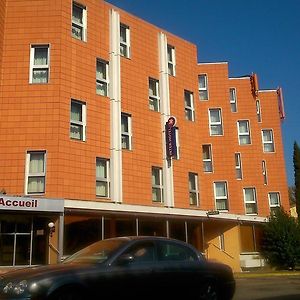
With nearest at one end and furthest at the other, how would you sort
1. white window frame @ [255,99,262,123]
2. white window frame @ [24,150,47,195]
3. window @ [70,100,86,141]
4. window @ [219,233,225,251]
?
1. white window frame @ [24,150,47,195]
2. window @ [70,100,86,141]
3. window @ [219,233,225,251]
4. white window frame @ [255,99,262,123]

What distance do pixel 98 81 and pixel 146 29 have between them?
5142 millimetres

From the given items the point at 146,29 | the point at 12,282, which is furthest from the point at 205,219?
the point at 12,282

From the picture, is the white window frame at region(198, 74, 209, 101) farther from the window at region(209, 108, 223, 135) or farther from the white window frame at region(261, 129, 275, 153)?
the white window frame at region(261, 129, 275, 153)

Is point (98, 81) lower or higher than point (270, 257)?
higher

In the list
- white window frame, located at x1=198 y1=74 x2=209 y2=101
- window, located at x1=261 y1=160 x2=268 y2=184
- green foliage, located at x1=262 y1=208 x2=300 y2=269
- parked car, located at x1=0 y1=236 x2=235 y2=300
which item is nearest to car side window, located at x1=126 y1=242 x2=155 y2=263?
parked car, located at x1=0 y1=236 x2=235 y2=300

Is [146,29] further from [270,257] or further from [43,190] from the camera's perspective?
[270,257]

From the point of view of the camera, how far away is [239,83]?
124ft

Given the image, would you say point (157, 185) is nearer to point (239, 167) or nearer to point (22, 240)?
point (22, 240)

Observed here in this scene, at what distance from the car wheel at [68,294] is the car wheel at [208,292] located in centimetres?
280

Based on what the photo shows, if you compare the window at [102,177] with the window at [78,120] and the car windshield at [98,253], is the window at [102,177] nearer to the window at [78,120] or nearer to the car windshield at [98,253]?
the window at [78,120]

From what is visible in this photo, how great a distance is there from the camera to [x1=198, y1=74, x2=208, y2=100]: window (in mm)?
34406

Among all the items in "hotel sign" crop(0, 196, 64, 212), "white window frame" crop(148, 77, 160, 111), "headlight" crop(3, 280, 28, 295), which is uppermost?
"white window frame" crop(148, 77, 160, 111)

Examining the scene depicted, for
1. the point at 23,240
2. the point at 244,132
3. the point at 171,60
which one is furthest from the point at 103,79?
the point at 244,132

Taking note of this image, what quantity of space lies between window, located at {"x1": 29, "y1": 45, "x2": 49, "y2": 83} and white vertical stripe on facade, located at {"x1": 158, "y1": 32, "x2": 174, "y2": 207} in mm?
6951
